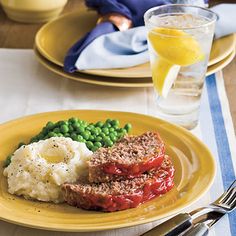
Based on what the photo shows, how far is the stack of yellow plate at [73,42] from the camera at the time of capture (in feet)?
6.58

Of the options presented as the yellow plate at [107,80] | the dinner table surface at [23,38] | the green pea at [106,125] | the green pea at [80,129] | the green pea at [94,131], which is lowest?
the dinner table surface at [23,38]

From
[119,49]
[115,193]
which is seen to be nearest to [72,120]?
[115,193]

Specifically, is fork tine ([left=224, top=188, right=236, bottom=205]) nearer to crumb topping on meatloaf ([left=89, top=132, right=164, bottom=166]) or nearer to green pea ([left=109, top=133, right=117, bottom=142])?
crumb topping on meatloaf ([left=89, top=132, right=164, bottom=166])

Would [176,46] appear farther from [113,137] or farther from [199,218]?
[199,218]

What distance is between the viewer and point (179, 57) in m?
1.76

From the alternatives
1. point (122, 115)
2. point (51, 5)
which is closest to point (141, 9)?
point (51, 5)

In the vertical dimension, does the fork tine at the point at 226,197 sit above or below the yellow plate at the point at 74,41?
above

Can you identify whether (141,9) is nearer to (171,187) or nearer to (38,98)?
(38,98)

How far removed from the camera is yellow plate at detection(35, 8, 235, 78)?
2.02 m

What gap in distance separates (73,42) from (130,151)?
98cm

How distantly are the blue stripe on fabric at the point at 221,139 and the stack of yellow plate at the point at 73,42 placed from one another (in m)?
0.06

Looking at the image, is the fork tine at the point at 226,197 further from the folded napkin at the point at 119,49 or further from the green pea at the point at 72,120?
the folded napkin at the point at 119,49

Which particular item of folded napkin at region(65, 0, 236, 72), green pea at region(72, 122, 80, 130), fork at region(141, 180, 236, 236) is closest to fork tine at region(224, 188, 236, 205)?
fork at region(141, 180, 236, 236)

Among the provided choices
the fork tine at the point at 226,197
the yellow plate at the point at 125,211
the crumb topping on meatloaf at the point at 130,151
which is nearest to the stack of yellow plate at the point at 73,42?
the yellow plate at the point at 125,211
